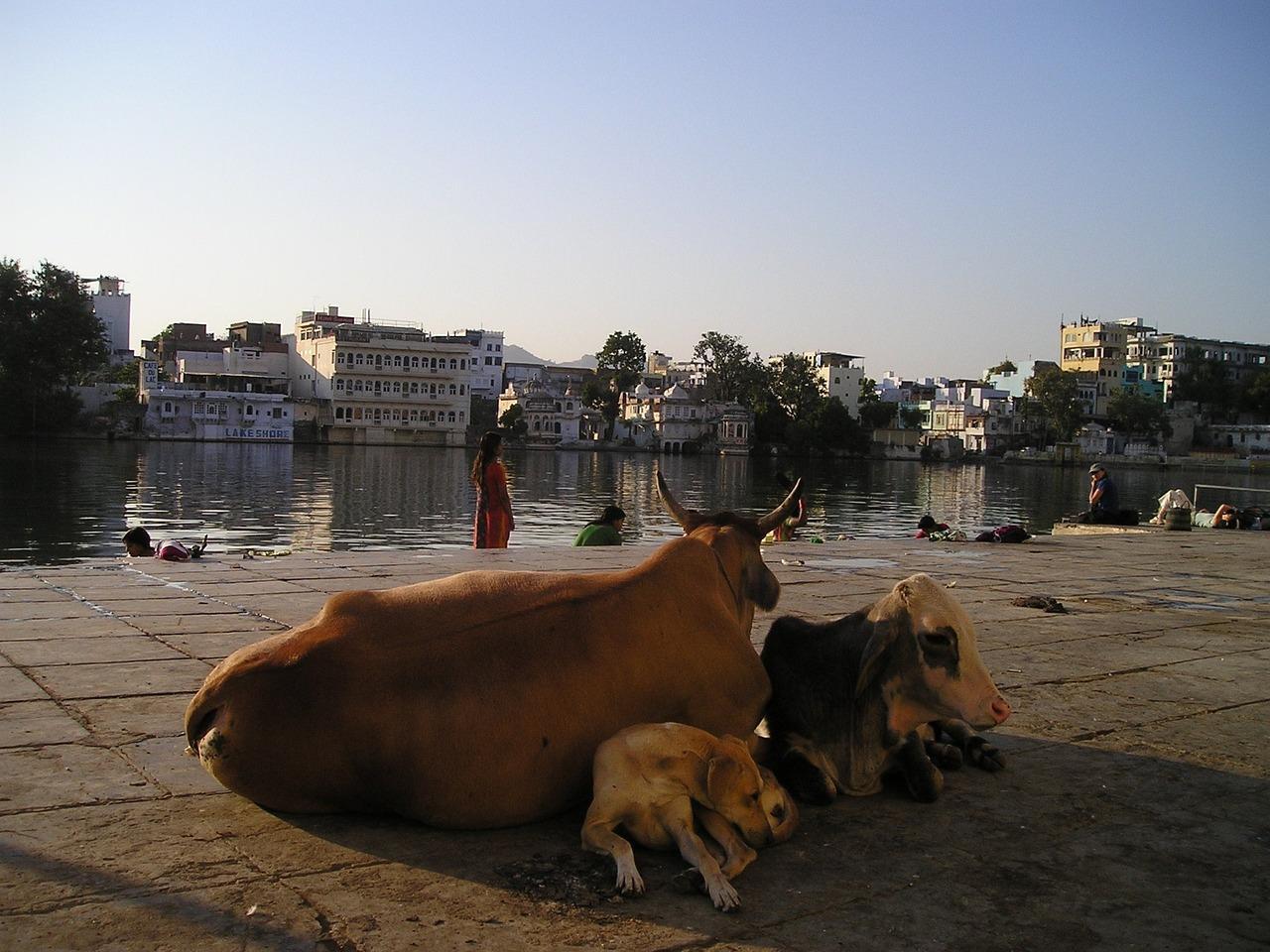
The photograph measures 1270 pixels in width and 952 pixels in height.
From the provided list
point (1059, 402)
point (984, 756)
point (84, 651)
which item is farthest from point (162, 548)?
point (1059, 402)

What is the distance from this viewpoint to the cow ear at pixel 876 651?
4.02 meters

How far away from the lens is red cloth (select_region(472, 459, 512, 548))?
39.8 ft

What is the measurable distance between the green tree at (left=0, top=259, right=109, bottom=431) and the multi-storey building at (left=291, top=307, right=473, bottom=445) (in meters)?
22.9

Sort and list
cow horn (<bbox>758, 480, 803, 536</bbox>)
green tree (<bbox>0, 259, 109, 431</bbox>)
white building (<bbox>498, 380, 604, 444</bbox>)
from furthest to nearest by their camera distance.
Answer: white building (<bbox>498, 380, 604, 444</bbox>)
green tree (<bbox>0, 259, 109, 431</bbox>)
cow horn (<bbox>758, 480, 803, 536</bbox>)

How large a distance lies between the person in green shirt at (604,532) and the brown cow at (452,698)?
31.3 ft

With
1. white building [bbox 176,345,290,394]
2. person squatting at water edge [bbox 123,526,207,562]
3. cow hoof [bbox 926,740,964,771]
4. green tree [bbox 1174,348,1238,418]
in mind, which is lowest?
person squatting at water edge [bbox 123,526,207,562]

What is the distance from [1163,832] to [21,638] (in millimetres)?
5431

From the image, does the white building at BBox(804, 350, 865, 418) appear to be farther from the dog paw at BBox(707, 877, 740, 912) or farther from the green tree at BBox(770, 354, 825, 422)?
the dog paw at BBox(707, 877, 740, 912)

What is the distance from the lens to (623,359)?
121062 mm

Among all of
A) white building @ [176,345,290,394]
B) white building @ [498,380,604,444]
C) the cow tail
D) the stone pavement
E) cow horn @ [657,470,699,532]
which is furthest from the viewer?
white building @ [498,380,604,444]

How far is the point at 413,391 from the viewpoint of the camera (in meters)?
103

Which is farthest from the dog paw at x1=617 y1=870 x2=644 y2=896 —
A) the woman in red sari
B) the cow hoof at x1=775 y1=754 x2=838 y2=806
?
the woman in red sari

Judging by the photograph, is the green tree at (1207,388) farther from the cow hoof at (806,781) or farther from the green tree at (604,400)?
the cow hoof at (806,781)

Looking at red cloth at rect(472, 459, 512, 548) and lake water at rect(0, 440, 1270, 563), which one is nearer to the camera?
red cloth at rect(472, 459, 512, 548)
